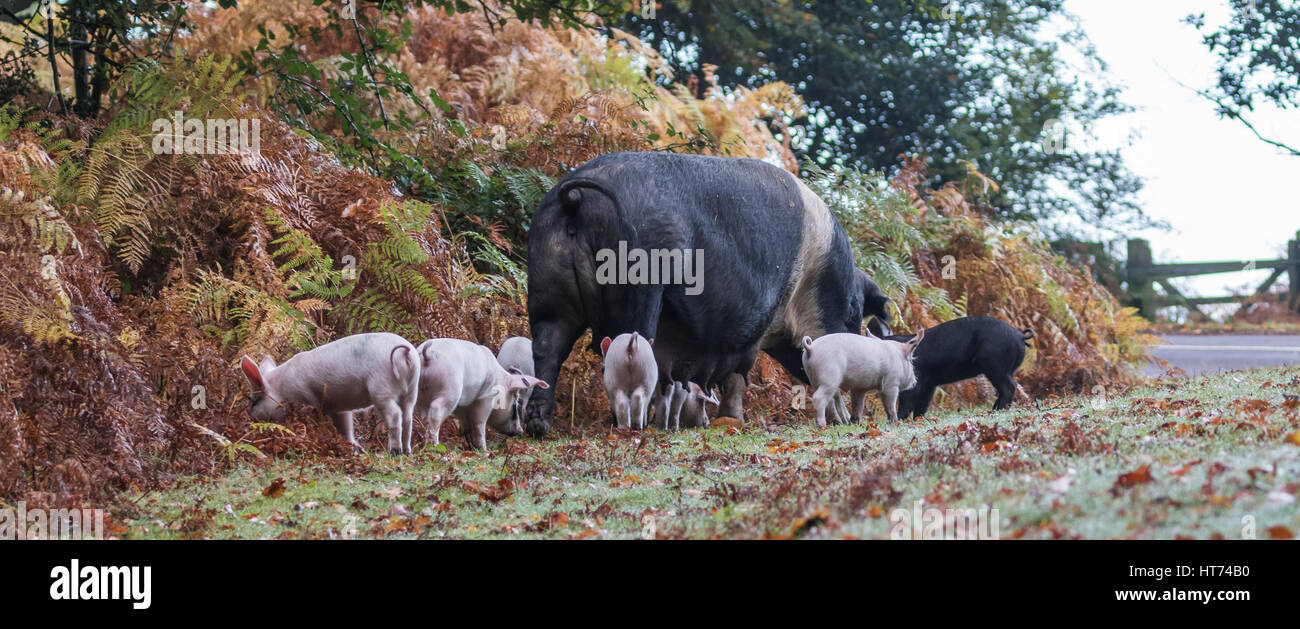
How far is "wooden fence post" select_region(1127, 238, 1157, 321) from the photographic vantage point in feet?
74.3

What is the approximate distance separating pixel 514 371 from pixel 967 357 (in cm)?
414

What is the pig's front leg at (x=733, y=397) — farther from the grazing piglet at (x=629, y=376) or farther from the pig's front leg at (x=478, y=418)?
the pig's front leg at (x=478, y=418)

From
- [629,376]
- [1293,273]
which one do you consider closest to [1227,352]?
[1293,273]

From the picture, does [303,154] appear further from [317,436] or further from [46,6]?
[317,436]

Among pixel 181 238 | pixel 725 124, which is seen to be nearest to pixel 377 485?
pixel 181 238

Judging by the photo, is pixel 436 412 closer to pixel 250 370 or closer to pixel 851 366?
pixel 250 370

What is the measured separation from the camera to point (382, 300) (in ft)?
27.2

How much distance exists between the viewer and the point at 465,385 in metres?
7.00

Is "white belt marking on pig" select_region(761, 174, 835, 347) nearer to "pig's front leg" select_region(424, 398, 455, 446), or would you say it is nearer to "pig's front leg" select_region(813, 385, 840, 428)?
"pig's front leg" select_region(813, 385, 840, 428)

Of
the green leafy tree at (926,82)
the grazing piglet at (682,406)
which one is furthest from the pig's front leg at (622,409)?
the green leafy tree at (926,82)

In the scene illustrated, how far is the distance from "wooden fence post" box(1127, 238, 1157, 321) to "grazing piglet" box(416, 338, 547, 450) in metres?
17.9

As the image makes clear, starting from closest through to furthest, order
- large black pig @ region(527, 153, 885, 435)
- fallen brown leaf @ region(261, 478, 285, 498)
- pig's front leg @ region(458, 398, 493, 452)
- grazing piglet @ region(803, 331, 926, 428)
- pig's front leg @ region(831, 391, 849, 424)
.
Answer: fallen brown leaf @ region(261, 478, 285, 498), pig's front leg @ region(458, 398, 493, 452), large black pig @ region(527, 153, 885, 435), grazing piglet @ region(803, 331, 926, 428), pig's front leg @ region(831, 391, 849, 424)

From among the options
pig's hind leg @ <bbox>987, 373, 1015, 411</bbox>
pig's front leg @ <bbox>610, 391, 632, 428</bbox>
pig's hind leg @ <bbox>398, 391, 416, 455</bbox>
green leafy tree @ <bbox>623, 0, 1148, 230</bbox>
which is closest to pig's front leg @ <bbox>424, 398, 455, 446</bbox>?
pig's hind leg @ <bbox>398, 391, 416, 455</bbox>
